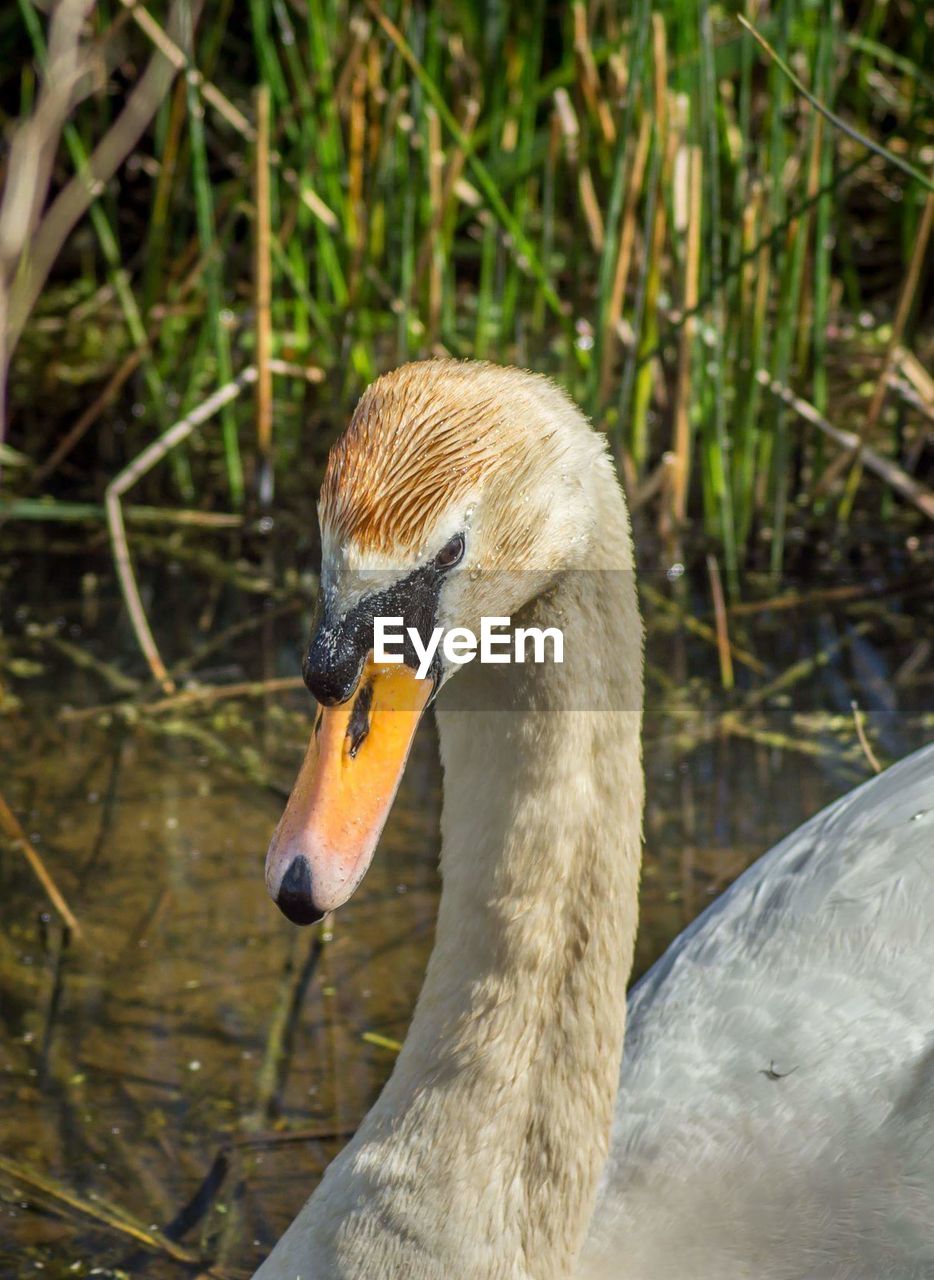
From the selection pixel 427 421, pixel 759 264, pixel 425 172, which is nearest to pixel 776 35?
pixel 759 264

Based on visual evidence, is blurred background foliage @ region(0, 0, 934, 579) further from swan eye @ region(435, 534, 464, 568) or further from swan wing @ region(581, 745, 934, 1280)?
swan eye @ region(435, 534, 464, 568)

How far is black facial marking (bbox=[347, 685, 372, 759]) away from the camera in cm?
164

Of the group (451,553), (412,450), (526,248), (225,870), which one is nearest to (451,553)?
(451,553)

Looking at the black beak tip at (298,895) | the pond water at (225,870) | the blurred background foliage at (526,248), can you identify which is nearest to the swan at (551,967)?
the black beak tip at (298,895)

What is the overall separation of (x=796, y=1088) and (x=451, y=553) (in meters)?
0.85

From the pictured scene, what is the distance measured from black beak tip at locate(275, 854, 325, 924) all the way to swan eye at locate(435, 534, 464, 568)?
32cm

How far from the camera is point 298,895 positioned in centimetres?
156

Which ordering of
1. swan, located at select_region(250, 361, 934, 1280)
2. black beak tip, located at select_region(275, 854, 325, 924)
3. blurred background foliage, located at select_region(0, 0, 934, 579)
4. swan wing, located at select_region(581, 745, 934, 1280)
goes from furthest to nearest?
blurred background foliage, located at select_region(0, 0, 934, 579) < swan wing, located at select_region(581, 745, 934, 1280) < swan, located at select_region(250, 361, 934, 1280) < black beak tip, located at select_region(275, 854, 325, 924)

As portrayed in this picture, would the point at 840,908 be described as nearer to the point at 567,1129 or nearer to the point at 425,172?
the point at 567,1129

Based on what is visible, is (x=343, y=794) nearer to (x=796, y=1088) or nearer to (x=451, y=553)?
(x=451, y=553)

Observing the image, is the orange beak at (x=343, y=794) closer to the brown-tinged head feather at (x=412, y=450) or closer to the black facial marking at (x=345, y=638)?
the black facial marking at (x=345, y=638)

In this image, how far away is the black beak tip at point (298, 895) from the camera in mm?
1559

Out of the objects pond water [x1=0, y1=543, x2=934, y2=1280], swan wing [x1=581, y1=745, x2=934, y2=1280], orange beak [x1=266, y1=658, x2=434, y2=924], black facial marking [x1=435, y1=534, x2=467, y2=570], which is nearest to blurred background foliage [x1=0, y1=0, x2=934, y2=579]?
pond water [x1=0, y1=543, x2=934, y2=1280]

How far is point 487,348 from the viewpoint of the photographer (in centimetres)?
480
